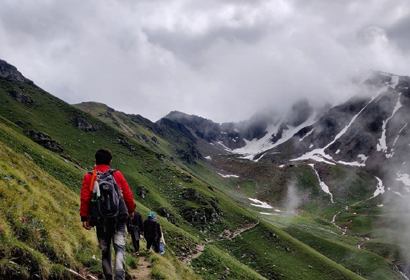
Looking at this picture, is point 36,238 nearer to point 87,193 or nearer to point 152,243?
point 87,193

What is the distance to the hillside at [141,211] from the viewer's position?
957 cm

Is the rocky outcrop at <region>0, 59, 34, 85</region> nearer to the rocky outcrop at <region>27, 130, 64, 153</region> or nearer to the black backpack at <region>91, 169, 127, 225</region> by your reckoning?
the rocky outcrop at <region>27, 130, 64, 153</region>

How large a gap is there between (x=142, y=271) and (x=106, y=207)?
8.13m

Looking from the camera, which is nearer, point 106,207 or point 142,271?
point 106,207

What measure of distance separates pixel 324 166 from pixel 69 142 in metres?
178

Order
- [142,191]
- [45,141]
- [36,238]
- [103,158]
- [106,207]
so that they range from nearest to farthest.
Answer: [106,207], [103,158], [36,238], [45,141], [142,191]

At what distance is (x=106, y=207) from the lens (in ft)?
23.7

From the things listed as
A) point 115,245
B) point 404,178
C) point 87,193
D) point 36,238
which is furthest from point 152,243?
point 404,178

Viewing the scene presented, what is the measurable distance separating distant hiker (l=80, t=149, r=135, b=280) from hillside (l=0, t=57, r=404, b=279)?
1938 mm

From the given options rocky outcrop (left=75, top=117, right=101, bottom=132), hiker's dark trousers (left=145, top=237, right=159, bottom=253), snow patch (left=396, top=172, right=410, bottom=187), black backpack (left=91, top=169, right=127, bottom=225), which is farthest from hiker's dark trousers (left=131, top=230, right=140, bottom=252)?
snow patch (left=396, top=172, right=410, bottom=187)

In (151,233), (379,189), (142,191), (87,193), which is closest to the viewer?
(87,193)

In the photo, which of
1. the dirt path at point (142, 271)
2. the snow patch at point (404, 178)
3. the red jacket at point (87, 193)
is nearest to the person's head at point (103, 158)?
the red jacket at point (87, 193)

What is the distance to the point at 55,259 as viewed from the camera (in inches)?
355

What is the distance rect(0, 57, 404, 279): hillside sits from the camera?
9.57 meters
